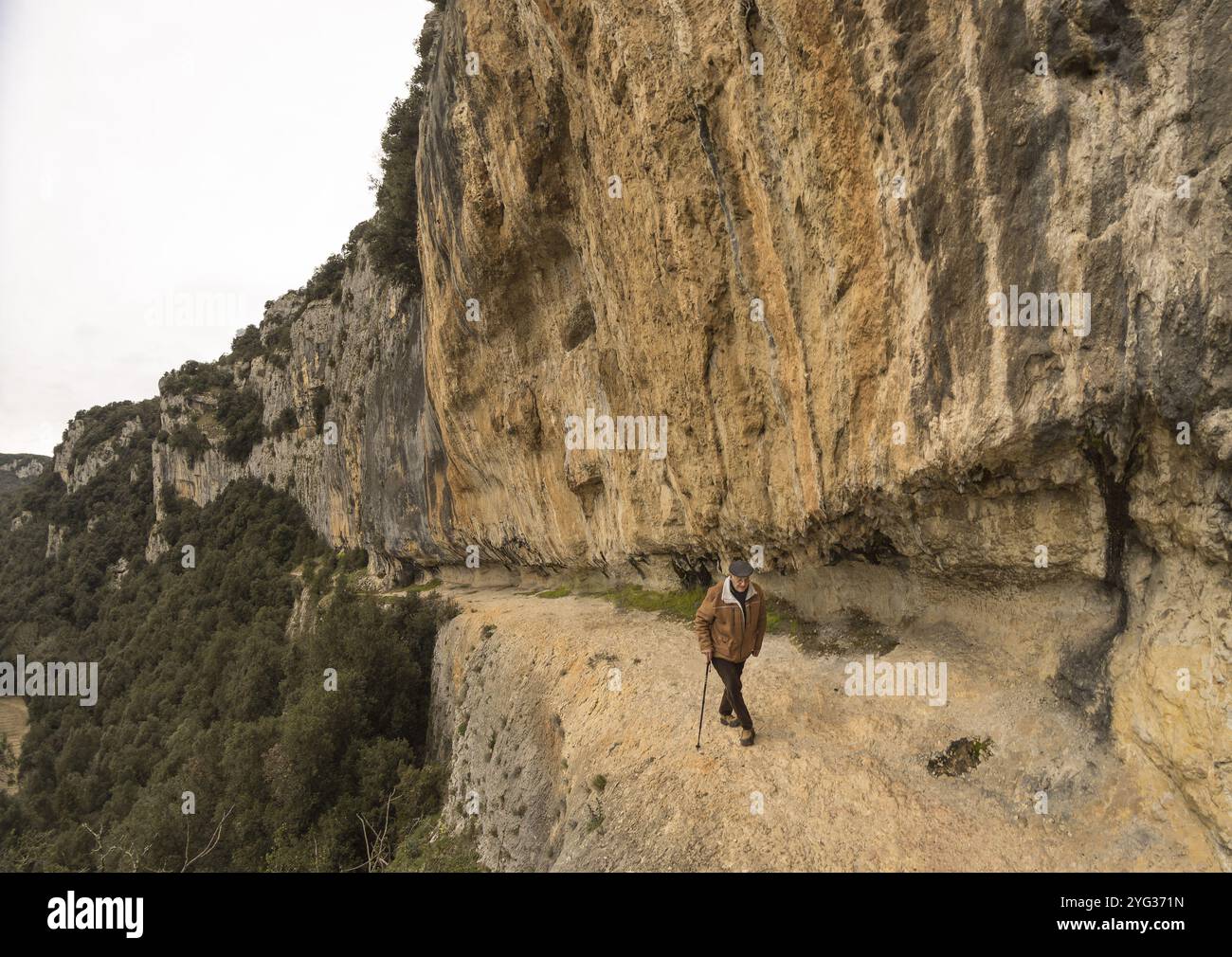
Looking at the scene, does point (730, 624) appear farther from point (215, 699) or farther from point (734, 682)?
point (215, 699)

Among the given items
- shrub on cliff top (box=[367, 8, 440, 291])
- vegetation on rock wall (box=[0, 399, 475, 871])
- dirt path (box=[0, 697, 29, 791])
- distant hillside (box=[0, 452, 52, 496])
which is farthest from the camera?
distant hillside (box=[0, 452, 52, 496])

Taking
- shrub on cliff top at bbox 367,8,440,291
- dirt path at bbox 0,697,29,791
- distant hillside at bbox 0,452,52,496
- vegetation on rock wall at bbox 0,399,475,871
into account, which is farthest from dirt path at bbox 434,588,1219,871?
distant hillside at bbox 0,452,52,496

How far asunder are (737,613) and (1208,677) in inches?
129

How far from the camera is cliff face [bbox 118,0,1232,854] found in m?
3.88

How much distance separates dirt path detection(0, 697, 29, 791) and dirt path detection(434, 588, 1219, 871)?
4704cm

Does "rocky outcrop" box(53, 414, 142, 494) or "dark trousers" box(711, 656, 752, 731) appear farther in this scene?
"rocky outcrop" box(53, 414, 142, 494)

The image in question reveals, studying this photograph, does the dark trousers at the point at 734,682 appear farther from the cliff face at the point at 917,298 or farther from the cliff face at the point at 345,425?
the cliff face at the point at 345,425

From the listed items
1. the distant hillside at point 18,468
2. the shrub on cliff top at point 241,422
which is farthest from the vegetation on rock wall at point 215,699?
the distant hillside at point 18,468

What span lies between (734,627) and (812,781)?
1.49 metres

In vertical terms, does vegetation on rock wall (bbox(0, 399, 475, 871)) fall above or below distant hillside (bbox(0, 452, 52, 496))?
below

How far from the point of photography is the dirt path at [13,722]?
37812mm

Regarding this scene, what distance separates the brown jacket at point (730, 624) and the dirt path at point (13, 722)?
50.0 metres

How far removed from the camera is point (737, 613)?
5.54m

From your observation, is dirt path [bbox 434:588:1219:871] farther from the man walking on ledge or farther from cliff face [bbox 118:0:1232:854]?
the man walking on ledge
